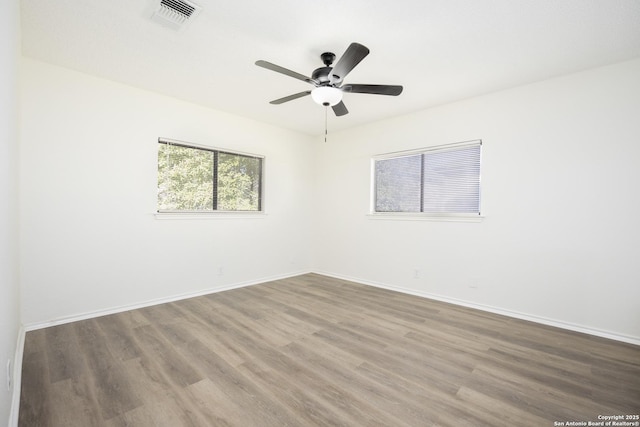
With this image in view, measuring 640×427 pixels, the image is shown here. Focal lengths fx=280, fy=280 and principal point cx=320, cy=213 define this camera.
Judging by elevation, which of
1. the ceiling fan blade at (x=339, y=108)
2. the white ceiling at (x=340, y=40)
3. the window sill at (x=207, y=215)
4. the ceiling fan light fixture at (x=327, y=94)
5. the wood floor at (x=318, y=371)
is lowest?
the wood floor at (x=318, y=371)

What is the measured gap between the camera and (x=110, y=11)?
208 cm

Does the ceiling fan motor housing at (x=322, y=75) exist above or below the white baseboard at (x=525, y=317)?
above

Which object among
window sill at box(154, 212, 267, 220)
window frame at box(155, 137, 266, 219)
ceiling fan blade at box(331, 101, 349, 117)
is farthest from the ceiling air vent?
window sill at box(154, 212, 267, 220)

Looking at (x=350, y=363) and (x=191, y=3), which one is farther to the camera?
(x=350, y=363)

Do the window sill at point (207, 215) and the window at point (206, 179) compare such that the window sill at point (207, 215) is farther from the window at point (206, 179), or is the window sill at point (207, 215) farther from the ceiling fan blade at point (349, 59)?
the ceiling fan blade at point (349, 59)

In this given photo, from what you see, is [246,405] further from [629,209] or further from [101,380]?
[629,209]

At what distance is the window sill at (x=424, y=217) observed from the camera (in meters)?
3.54

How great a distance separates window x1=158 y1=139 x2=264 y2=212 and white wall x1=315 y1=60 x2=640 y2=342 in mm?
2378

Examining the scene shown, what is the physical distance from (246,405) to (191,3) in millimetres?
2696

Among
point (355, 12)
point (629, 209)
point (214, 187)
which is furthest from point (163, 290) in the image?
point (629, 209)

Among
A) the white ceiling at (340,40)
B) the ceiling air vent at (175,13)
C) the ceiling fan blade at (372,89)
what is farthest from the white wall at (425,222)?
the ceiling fan blade at (372,89)

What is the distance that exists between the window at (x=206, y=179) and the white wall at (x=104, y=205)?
151 millimetres

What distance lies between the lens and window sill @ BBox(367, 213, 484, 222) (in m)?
3.54

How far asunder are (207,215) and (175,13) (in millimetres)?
2496
